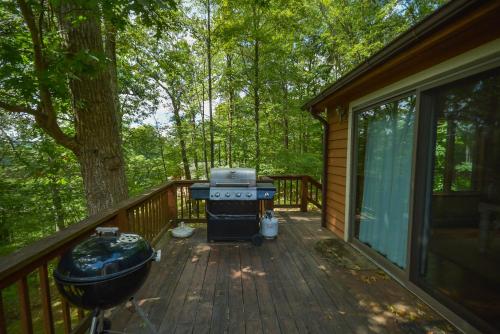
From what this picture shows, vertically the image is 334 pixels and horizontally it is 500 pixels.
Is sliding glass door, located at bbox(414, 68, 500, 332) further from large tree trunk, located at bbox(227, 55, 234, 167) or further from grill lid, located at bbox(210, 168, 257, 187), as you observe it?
large tree trunk, located at bbox(227, 55, 234, 167)

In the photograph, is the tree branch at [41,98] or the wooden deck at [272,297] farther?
the tree branch at [41,98]

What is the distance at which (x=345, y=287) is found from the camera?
2.34m

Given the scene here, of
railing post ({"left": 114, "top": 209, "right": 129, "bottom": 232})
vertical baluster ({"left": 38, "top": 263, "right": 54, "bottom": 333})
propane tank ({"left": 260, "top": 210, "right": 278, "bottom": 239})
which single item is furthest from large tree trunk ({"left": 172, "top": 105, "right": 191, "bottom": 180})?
vertical baluster ({"left": 38, "top": 263, "right": 54, "bottom": 333})

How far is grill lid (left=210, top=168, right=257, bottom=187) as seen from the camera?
325 cm

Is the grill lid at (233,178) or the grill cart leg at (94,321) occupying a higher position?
the grill lid at (233,178)

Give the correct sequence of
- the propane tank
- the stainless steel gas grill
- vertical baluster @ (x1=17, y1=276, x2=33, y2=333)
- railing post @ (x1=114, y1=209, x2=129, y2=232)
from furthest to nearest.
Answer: the propane tank
the stainless steel gas grill
railing post @ (x1=114, y1=209, x2=129, y2=232)
vertical baluster @ (x1=17, y1=276, x2=33, y2=333)

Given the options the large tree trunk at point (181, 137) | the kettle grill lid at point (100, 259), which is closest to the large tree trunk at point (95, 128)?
the kettle grill lid at point (100, 259)

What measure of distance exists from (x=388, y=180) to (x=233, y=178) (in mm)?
1851

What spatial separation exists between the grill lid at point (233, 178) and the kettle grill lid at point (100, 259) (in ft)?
6.42

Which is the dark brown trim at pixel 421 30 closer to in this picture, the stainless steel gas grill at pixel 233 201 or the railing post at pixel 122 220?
the stainless steel gas grill at pixel 233 201

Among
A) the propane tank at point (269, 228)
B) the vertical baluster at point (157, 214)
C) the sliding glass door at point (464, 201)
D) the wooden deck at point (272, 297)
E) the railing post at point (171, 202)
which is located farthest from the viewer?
the railing post at point (171, 202)

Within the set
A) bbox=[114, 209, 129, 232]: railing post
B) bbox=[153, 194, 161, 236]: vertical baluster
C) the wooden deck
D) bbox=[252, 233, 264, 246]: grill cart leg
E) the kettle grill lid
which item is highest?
the kettle grill lid

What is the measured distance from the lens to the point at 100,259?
3.76 feet

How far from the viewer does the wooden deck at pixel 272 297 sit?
1812 mm
